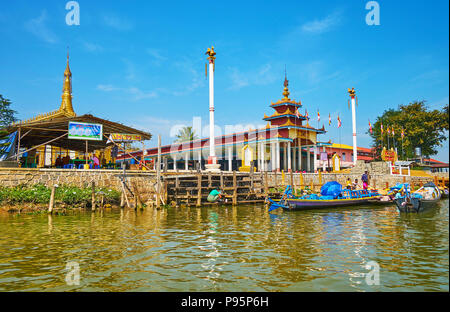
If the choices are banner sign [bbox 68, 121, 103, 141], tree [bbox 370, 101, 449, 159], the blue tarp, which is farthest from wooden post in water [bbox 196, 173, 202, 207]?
tree [bbox 370, 101, 449, 159]

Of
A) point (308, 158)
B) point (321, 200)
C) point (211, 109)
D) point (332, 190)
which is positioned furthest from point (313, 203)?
point (308, 158)

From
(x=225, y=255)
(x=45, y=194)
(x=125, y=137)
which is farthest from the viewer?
(x=125, y=137)

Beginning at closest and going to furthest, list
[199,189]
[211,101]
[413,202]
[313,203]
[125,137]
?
[413,202] < [313,203] < [199,189] < [125,137] < [211,101]

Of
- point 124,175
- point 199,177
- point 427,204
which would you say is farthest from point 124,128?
point 427,204

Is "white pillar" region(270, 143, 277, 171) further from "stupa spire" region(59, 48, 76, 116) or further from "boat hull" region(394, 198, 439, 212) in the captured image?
"stupa spire" region(59, 48, 76, 116)

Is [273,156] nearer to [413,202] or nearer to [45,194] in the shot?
[413,202]

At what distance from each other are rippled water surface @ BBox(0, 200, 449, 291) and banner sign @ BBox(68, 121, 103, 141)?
852 centimetres

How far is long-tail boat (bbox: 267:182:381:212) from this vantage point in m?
19.6

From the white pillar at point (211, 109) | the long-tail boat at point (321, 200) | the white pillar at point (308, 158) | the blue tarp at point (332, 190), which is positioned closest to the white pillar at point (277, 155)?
the white pillar at point (308, 158)

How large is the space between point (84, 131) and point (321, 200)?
664 inches

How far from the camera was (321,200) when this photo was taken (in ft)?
66.7

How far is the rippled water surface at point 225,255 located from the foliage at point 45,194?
14.5ft

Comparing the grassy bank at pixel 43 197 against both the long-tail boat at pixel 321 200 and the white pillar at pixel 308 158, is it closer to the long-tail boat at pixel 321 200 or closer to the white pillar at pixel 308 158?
the long-tail boat at pixel 321 200
